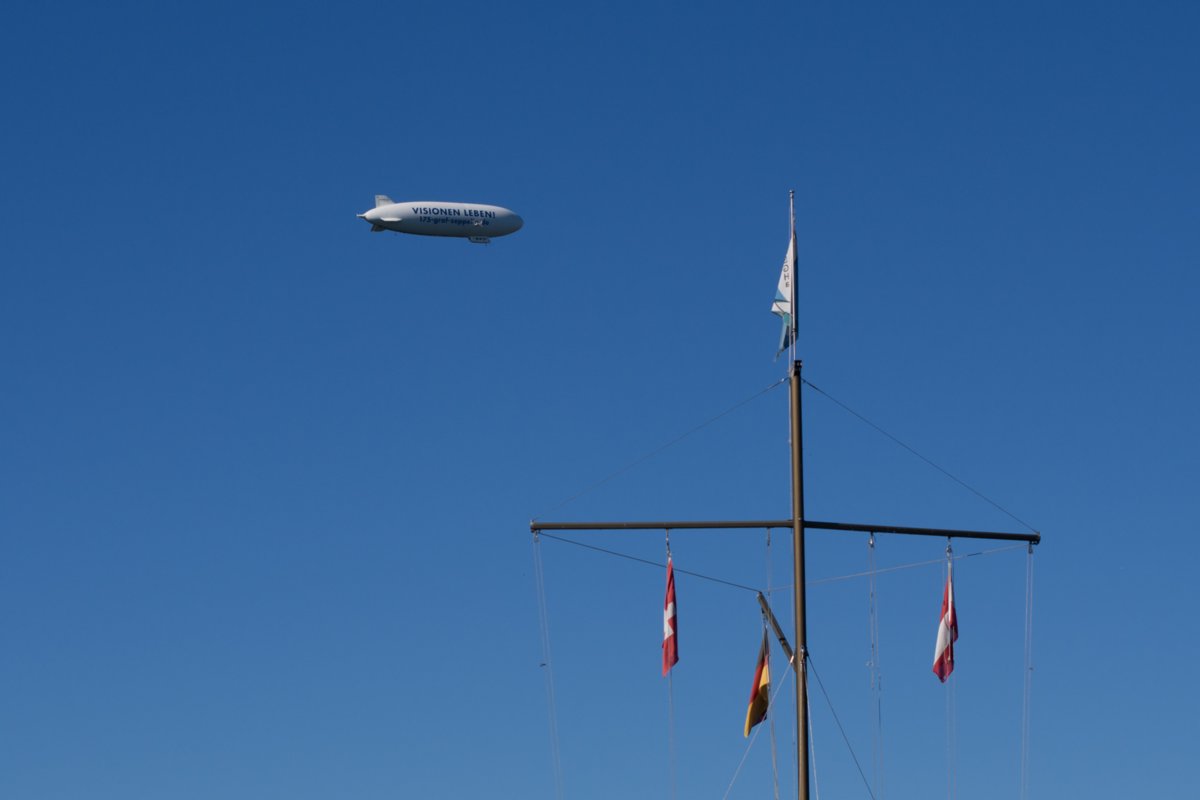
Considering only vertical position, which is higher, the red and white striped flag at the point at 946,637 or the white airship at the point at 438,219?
the white airship at the point at 438,219

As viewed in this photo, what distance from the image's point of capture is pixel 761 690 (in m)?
49.1

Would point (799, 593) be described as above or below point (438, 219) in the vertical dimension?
below

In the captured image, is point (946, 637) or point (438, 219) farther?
point (438, 219)

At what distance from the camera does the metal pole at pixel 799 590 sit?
44438mm

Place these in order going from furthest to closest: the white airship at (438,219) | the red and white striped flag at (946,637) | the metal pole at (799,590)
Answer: the white airship at (438,219) < the red and white striped flag at (946,637) < the metal pole at (799,590)

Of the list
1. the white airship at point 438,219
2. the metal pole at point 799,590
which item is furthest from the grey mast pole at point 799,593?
the white airship at point 438,219

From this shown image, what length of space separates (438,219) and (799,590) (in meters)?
88.5

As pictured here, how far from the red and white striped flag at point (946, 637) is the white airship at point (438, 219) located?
8236 centimetres

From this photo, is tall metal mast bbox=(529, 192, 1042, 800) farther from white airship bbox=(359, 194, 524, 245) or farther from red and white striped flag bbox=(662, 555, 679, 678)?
white airship bbox=(359, 194, 524, 245)

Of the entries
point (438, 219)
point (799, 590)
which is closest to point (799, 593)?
point (799, 590)

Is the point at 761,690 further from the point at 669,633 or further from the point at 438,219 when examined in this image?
the point at 438,219

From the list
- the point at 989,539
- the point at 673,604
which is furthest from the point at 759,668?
the point at 989,539

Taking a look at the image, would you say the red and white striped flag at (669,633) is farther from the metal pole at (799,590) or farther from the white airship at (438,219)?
the white airship at (438,219)

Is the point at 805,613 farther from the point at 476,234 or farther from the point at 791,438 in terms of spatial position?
the point at 476,234
